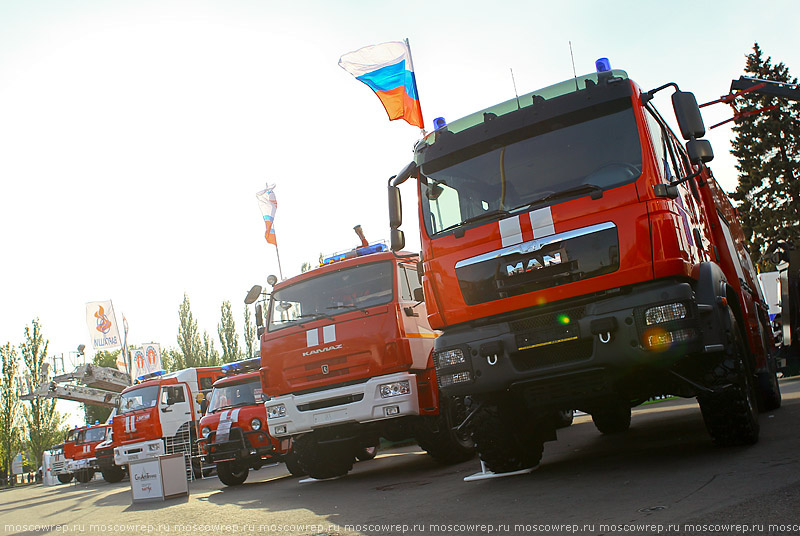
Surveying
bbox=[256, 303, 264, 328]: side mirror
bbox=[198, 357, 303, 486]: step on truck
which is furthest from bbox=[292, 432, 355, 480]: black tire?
bbox=[198, 357, 303, 486]: step on truck

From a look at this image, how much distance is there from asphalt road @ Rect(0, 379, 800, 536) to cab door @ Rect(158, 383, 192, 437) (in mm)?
7973

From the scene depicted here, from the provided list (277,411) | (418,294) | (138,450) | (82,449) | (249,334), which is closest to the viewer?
(418,294)

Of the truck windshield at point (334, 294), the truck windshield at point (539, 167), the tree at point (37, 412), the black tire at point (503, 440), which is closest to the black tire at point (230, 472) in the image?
the truck windshield at point (334, 294)

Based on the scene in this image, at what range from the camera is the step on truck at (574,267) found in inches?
213

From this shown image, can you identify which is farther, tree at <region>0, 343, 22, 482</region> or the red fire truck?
tree at <region>0, 343, 22, 482</region>

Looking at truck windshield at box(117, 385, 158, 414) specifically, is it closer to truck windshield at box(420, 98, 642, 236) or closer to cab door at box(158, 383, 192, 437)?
cab door at box(158, 383, 192, 437)

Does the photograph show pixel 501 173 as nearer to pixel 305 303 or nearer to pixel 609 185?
pixel 609 185

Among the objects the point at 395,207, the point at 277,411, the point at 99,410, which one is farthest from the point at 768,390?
the point at 99,410

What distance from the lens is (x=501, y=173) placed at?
6.25 m

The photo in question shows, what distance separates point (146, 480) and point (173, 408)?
8053 mm

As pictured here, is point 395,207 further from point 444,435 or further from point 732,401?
point 732,401

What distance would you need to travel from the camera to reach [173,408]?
1866 cm

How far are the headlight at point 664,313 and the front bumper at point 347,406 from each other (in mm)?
3791

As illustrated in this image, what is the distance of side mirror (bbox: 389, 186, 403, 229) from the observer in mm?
7172
